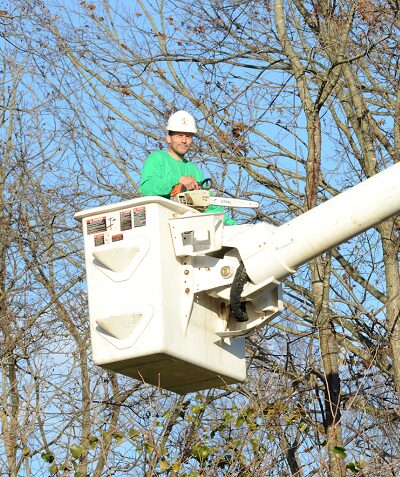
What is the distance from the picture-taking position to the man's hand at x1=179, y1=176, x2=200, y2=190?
28.1 feet

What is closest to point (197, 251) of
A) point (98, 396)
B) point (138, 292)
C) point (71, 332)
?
point (138, 292)

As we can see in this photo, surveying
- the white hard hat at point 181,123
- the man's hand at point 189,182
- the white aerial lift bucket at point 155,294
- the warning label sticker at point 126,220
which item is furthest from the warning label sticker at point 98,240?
the white hard hat at point 181,123

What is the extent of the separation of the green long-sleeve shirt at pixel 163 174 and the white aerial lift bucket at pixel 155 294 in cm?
49

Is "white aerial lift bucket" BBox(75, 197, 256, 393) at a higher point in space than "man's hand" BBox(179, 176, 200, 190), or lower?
lower

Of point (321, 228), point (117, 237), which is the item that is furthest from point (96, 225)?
point (321, 228)

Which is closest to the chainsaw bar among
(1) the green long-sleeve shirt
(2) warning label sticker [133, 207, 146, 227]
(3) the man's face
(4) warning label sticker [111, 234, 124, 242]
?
(1) the green long-sleeve shirt

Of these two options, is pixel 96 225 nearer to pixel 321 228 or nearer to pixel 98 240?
pixel 98 240

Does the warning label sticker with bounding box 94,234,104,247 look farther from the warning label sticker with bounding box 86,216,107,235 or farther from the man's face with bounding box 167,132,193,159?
the man's face with bounding box 167,132,193,159

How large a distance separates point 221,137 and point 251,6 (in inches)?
57.6

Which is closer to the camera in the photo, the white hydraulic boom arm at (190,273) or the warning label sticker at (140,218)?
the white hydraulic boom arm at (190,273)

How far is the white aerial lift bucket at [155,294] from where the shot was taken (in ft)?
25.4

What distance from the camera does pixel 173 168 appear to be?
885cm

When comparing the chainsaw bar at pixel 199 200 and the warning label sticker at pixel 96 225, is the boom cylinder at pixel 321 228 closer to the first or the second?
the chainsaw bar at pixel 199 200

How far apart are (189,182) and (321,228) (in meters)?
1.21
